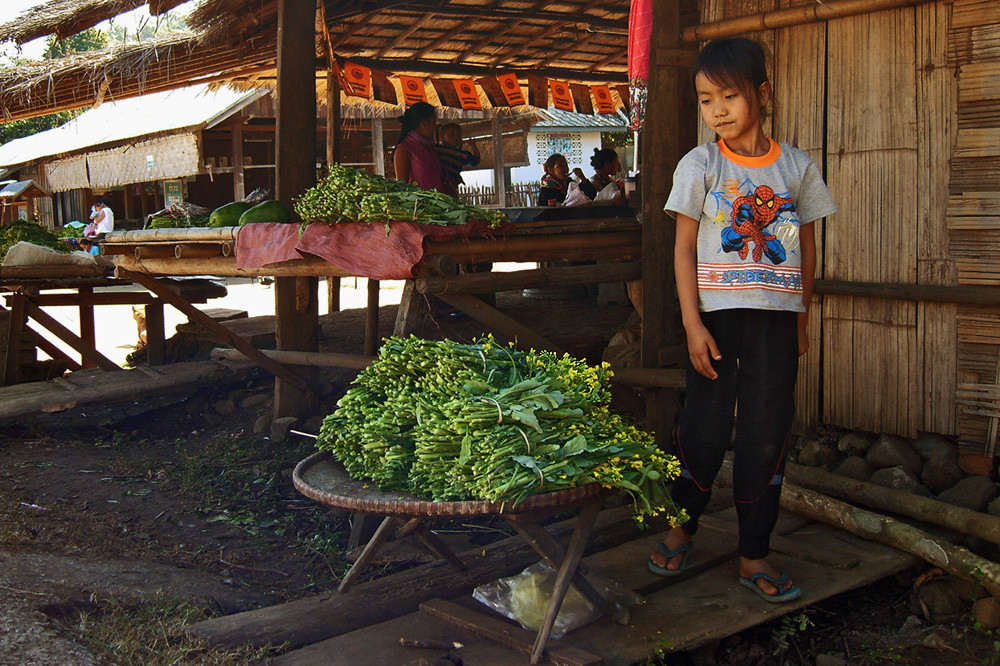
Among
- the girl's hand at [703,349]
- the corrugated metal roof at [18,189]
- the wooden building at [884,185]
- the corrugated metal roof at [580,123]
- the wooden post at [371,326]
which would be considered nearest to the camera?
the girl's hand at [703,349]

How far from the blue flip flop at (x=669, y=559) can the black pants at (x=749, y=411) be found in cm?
23

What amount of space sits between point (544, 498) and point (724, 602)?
1.01 m

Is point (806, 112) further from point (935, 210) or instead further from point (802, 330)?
point (802, 330)

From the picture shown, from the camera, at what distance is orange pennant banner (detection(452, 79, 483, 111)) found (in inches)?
394

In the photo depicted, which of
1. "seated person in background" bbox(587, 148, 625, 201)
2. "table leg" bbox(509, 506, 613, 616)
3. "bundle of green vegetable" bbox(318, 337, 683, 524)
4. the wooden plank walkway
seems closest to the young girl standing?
the wooden plank walkway

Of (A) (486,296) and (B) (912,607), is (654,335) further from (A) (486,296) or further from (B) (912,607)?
(A) (486,296)

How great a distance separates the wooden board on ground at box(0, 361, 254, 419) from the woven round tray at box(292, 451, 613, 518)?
4116 millimetres

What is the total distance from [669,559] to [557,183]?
25.2ft

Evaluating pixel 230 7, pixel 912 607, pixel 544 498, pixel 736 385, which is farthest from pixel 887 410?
pixel 230 7

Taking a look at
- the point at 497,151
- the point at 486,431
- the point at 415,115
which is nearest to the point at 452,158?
the point at 415,115

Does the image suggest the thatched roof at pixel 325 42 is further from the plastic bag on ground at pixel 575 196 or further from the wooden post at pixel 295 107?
the plastic bag on ground at pixel 575 196

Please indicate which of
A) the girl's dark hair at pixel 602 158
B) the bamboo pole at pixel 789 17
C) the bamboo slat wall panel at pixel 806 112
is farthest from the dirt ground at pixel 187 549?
the girl's dark hair at pixel 602 158

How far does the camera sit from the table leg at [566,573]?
259cm

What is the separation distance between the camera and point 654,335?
450 centimetres
